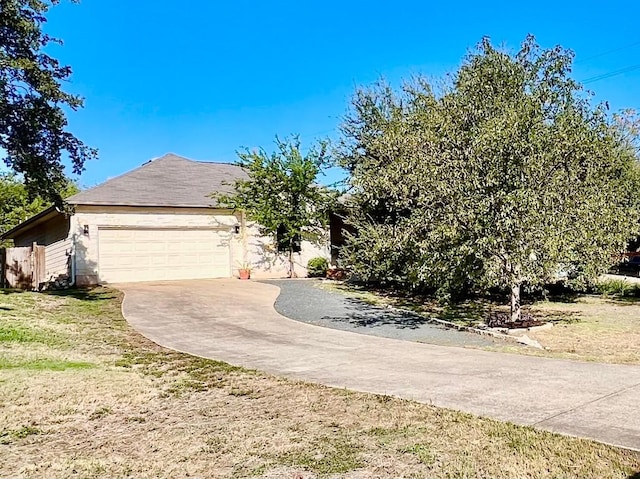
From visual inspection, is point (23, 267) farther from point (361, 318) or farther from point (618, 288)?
point (618, 288)

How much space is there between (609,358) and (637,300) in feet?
32.6

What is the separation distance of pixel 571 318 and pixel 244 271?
11.7 meters

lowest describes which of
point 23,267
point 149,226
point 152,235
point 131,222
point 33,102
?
point 23,267

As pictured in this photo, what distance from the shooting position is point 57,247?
61.1ft

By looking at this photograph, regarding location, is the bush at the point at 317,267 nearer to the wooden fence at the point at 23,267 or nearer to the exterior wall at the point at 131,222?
the exterior wall at the point at 131,222

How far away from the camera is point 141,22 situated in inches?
715

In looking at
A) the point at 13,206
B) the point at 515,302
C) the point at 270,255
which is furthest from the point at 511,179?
the point at 13,206

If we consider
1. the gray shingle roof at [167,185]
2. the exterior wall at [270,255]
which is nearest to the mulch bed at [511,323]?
the exterior wall at [270,255]

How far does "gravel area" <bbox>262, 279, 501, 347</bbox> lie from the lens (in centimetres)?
1001

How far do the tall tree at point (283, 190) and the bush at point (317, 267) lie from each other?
1.46 meters

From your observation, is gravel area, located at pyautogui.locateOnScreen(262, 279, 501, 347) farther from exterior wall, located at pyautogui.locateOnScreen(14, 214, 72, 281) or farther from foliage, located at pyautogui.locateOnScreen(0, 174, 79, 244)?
foliage, located at pyautogui.locateOnScreen(0, 174, 79, 244)

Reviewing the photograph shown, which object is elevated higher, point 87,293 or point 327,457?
point 87,293

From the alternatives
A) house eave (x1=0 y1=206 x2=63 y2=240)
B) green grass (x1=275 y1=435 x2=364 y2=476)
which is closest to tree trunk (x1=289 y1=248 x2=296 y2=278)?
house eave (x1=0 y1=206 x2=63 y2=240)

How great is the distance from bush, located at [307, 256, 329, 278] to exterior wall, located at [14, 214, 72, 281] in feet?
29.3
